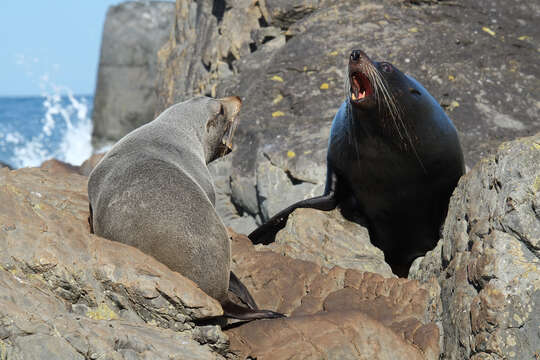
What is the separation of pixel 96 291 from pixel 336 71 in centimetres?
588

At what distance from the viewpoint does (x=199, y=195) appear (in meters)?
3.92

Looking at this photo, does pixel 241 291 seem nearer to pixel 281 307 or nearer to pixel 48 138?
pixel 281 307

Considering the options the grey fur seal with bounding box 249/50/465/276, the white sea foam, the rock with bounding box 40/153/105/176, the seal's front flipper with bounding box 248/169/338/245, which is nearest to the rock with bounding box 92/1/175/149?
the white sea foam

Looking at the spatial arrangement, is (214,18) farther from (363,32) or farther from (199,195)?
(199,195)

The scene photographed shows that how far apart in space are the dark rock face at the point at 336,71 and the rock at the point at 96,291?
12.4ft

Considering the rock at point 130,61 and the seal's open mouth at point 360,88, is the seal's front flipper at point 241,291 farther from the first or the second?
the rock at point 130,61

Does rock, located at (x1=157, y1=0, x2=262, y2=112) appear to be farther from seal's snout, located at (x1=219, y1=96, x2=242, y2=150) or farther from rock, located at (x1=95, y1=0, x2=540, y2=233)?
seal's snout, located at (x1=219, y1=96, x2=242, y2=150)

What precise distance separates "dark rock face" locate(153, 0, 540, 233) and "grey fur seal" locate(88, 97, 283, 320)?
9.30 ft

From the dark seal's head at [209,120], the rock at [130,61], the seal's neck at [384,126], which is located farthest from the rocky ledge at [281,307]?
the rock at [130,61]

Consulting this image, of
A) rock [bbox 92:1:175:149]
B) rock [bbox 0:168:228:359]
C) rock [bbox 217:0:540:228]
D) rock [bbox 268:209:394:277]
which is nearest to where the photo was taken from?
rock [bbox 0:168:228:359]

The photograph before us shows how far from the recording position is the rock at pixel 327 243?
193 inches

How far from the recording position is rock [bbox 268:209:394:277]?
4.91 metres

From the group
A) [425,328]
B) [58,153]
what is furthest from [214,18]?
[58,153]

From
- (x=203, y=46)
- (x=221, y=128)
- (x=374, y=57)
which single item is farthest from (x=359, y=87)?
(x=203, y=46)
